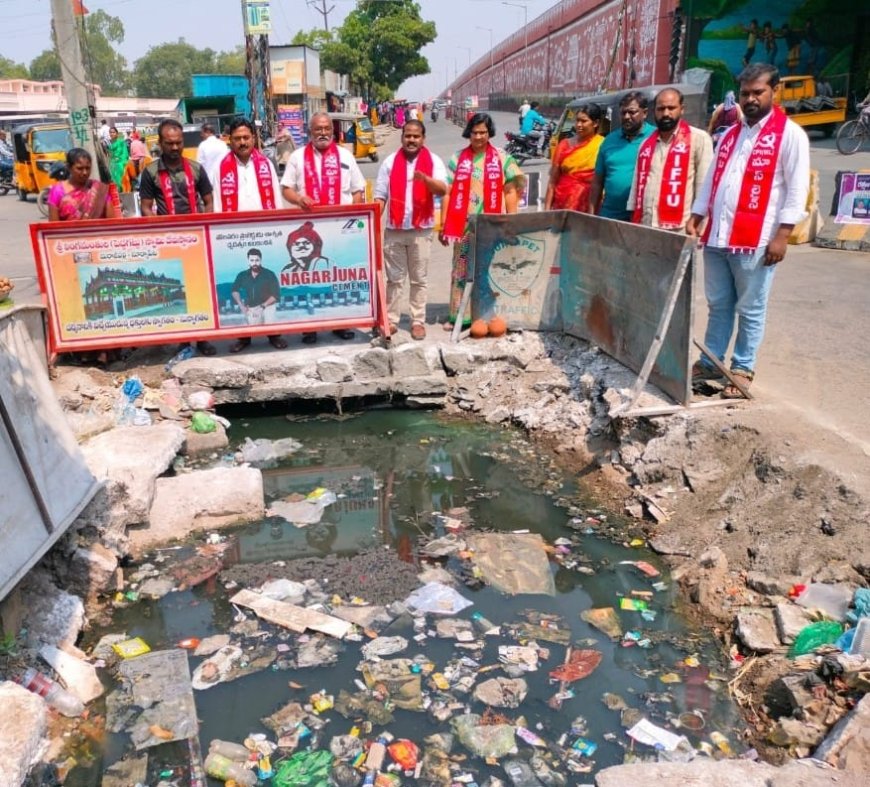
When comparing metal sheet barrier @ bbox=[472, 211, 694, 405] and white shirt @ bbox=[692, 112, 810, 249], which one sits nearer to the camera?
white shirt @ bbox=[692, 112, 810, 249]

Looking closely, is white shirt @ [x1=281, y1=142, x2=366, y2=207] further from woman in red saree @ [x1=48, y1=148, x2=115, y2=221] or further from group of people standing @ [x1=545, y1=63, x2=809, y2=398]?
group of people standing @ [x1=545, y1=63, x2=809, y2=398]

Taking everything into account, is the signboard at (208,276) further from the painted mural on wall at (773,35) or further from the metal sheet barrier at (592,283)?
the painted mural on wall at (773,35)

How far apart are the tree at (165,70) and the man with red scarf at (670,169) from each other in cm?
11370

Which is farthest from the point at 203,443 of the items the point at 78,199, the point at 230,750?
the point at 230,750

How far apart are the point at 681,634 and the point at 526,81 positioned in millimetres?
53441

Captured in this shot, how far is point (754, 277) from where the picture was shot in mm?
4414

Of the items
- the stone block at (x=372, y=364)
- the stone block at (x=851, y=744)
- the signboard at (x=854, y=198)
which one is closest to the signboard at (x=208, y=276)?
the stone block at (x=372, y=364)

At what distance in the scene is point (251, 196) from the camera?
5.99 metres

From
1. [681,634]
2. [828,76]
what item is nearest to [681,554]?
[681,634]

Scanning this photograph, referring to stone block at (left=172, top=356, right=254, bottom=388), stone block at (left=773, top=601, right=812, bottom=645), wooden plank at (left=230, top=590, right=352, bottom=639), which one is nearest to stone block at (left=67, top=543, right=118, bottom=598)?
wooden plank at (left=230, top=590, right=352, bottom=639)

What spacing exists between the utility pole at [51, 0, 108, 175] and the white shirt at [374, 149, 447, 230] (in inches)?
308

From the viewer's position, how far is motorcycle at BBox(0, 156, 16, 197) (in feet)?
74.3

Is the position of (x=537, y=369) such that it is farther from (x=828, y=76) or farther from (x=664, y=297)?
(x=828, y=76)

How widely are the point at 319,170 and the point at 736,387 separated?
3.43 metres
